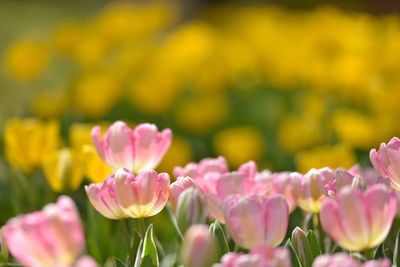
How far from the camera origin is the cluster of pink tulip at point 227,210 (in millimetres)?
902

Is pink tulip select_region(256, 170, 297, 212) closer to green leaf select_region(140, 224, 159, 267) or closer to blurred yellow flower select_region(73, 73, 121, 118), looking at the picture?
green leaf select_region(140, 224, 159, 267)

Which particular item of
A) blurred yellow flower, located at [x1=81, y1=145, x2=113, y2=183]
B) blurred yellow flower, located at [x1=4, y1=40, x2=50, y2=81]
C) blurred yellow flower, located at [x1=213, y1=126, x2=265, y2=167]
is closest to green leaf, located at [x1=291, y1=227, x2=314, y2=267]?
blurred yellow flower, located at [x1=81, y1=145, x2=113, y2=183]

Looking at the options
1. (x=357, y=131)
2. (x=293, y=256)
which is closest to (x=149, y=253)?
(x=293, y=256)

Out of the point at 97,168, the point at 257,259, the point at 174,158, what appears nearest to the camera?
the point at 257,259

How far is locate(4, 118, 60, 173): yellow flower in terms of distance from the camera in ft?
A: 5.85

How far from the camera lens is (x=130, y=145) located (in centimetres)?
135

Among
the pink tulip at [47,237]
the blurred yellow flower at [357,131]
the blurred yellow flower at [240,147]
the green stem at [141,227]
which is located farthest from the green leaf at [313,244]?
the blurred yellow flower at [240,147]

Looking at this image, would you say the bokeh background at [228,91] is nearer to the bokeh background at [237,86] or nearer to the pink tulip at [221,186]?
the bokeh background at [237,86]

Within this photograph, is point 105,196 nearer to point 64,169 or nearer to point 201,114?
point 64,169

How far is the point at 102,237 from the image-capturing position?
1.58 m

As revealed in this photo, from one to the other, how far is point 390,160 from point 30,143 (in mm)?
873

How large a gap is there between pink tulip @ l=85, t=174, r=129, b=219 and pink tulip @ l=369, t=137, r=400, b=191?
0.32 meters

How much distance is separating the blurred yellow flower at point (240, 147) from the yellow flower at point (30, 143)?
1308 mm

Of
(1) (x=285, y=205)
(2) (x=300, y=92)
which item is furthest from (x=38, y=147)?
(2) (x=300, y=92)
